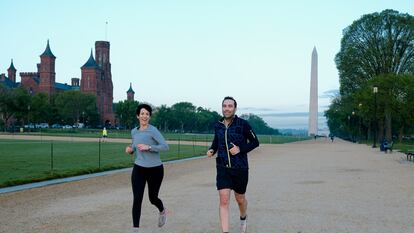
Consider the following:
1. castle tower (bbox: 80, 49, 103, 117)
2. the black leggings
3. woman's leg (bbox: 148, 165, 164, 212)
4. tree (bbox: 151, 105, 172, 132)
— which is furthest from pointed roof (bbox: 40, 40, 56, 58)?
the black leggings

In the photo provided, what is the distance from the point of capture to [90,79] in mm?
150000

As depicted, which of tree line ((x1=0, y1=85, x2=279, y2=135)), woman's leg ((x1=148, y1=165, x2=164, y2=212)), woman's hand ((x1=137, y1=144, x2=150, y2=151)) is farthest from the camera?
tree line ((x1=0, y1=85, x2=279, y2=135))

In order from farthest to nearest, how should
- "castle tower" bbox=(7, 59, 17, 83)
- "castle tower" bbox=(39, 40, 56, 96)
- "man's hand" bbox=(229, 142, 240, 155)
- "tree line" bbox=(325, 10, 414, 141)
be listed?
1. "castle tower" bbox=(7, 59, 17, 83)
2. "castle tower" bbox=(39, 40, 56, 96)
3. "tree line" bbox=(325, 10, 414, 141)
4. "man's hand" bbox=(229, 142, 240, 155)

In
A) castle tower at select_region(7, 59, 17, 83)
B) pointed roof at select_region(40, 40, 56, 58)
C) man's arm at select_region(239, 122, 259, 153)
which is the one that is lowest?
man's arm at select_region(239, 122, 259, 153)

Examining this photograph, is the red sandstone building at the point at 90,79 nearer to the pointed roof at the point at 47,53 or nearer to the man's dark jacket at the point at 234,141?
the pointed roof at the point at 47,53

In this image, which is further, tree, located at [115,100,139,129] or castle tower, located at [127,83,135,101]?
castle tower, located at [127,83,135,101]

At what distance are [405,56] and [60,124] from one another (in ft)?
298

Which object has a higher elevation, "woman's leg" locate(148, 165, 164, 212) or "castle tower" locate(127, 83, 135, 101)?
"castle tower" locate(127, 83, 135, 101)

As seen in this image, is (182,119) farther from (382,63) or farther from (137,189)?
(137,189)

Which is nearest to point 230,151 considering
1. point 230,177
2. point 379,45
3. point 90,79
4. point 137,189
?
point 230,177

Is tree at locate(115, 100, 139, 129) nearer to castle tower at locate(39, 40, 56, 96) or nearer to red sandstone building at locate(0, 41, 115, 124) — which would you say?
red sandstone building at locate(0, 41, 115, 124)

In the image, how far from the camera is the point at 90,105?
382ft

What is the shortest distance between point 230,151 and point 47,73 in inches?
5792

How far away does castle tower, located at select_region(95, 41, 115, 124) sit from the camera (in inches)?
6102
